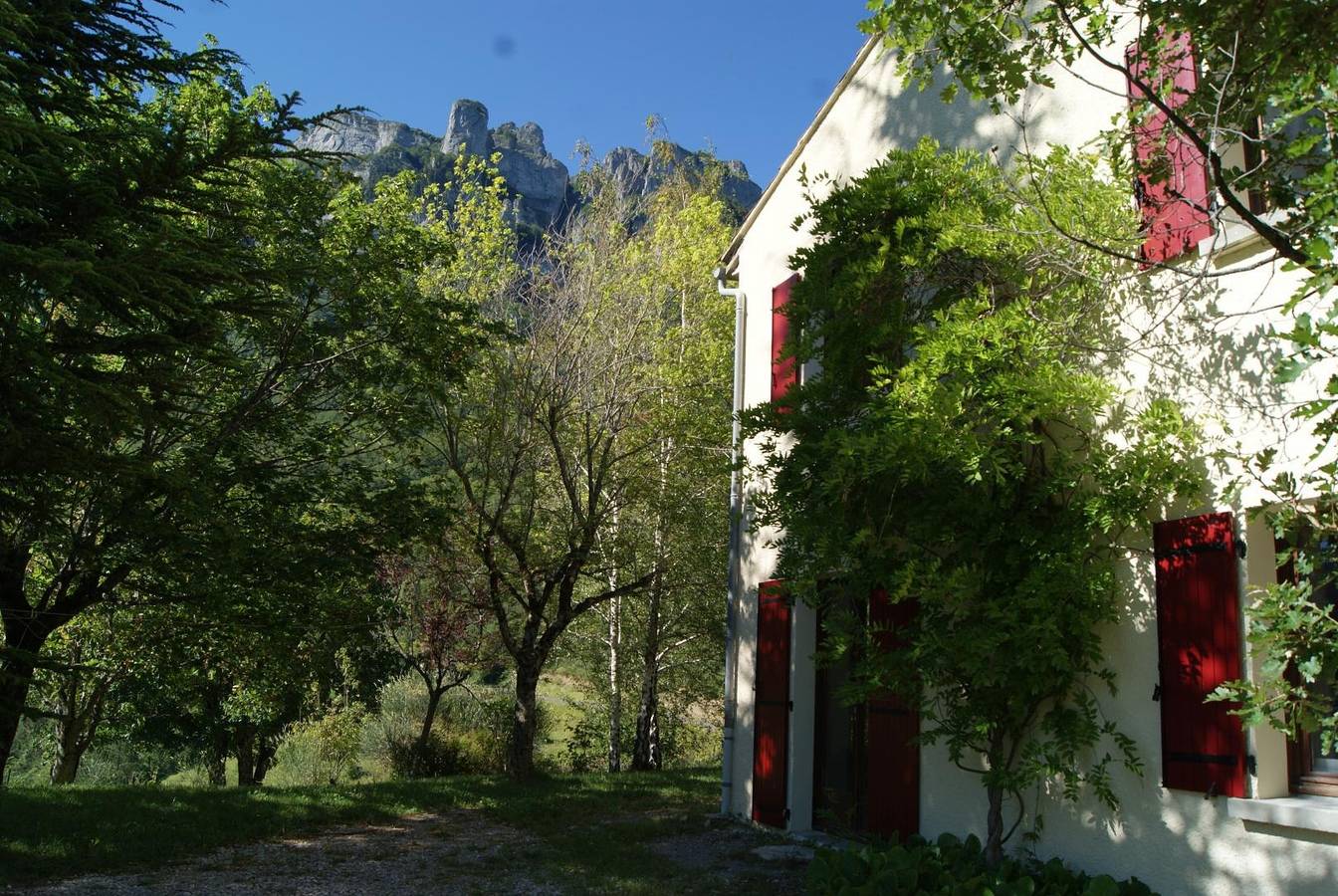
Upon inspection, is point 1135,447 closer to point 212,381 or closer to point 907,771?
point 907,771

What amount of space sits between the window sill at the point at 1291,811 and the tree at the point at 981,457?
0.62m

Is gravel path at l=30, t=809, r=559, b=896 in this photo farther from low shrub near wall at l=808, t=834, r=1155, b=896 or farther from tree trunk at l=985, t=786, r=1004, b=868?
tree trunk at l=985, t=786, r=1004, b=868

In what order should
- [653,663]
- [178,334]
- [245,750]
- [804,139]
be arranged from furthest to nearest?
[245,750]
[653,663]
[804,139]
[178,334]

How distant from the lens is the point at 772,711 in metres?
8.27

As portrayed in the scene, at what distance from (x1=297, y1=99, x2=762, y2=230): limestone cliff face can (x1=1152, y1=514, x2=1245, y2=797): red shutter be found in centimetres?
596

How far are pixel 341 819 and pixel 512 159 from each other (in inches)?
3203

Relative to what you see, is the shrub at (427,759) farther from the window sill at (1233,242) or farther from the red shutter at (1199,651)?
the window sill at (1233,242)

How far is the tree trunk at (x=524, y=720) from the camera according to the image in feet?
38.5

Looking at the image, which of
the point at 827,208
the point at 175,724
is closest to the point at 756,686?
the point at 827,208

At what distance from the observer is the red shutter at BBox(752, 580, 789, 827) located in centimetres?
801

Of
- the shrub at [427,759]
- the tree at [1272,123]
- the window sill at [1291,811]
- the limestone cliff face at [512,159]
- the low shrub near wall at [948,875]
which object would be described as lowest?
the shrub at [427,759]

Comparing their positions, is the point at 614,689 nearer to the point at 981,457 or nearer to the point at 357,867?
the point at 357,867

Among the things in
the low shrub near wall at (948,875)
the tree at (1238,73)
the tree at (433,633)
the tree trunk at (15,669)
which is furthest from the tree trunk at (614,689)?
the tree at (1238,73)

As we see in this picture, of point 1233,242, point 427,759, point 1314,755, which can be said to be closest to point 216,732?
point 427,759
